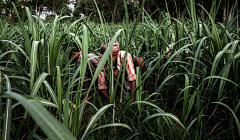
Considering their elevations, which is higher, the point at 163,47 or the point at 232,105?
the point at 163,47

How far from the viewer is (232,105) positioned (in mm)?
863

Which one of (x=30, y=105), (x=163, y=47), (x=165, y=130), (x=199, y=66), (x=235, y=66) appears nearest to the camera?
(x=30, y=105)

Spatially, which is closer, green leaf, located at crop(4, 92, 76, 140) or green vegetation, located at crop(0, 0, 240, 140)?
green leaf, located at crop(4, 92, 76, 140)

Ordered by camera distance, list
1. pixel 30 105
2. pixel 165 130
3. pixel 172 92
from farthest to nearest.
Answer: pixel 172 92 < pixel 165 130 < pixel 30 105

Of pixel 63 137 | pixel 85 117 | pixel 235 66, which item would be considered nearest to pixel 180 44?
pixel 235 66

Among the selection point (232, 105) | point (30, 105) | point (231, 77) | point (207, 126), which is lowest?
point (207, 126)

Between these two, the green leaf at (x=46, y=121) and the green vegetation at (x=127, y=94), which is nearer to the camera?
the green leaf at (x=46, y=121)

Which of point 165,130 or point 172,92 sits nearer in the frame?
point 165,130

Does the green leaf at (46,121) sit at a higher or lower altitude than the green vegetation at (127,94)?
higher

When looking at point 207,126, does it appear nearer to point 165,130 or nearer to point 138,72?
point 165,130

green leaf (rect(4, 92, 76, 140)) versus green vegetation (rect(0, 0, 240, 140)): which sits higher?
green leaf (rect(4, 92, 76, 140))

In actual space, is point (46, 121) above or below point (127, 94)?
above

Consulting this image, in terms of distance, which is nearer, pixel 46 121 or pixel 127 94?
pixel 46 121

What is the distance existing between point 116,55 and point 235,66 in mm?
928
